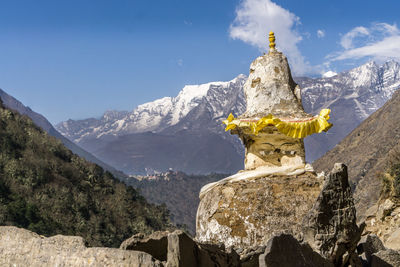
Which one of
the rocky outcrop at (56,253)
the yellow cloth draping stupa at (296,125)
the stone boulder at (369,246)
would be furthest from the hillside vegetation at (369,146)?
the rocky outcrop at (56,253)

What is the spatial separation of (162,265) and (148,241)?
916 millimetres

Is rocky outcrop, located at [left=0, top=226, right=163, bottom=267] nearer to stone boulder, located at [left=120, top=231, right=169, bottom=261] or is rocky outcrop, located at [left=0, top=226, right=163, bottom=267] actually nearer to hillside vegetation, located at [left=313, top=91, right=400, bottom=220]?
stone boulder, located at [left=120, top=231, right=169, bottom=261]

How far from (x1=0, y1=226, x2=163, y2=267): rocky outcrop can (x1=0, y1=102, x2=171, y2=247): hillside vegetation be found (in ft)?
122

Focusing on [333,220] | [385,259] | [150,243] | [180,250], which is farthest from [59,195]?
[180,250]

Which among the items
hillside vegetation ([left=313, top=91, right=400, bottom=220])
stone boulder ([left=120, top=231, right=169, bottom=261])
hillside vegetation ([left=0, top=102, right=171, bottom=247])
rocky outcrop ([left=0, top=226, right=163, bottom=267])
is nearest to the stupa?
stone boulder ([left=120, top=231, right=169, bottom=261])

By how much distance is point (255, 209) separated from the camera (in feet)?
20.9

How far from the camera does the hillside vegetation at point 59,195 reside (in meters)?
44.8

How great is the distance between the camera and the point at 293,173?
6.93 metres

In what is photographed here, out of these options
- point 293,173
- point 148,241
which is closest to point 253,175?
point 293,173

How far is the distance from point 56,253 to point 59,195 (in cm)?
5039

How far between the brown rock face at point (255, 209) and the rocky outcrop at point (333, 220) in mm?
919

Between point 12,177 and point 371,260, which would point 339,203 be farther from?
point 12,177

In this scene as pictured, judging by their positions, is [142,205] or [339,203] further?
[142,205]

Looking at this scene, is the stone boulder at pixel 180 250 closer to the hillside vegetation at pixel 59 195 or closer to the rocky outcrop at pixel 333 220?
the rocky outcrop at pixel 333 220
